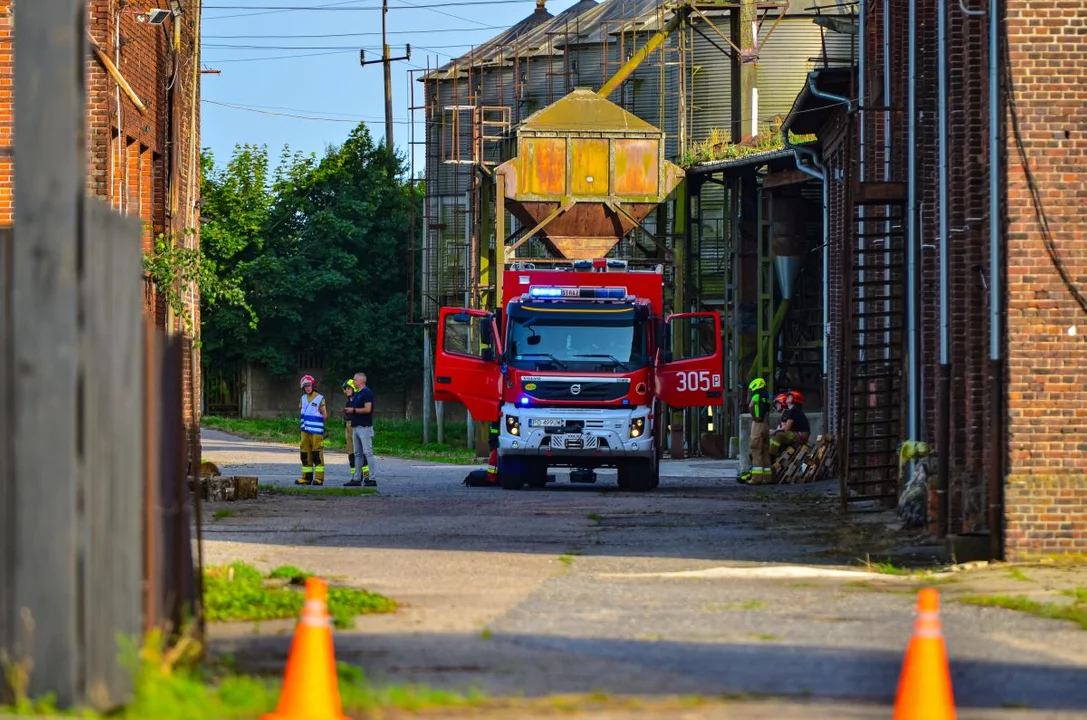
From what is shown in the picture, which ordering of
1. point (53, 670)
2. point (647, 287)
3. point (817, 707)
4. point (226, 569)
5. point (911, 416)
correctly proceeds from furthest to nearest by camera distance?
point (647, 287) < point (911, 416) < point (226, 569) < point (817, 707) < point (53, 670)

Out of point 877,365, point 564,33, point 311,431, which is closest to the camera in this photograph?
point 877,365

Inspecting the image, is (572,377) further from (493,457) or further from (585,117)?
(585,117)

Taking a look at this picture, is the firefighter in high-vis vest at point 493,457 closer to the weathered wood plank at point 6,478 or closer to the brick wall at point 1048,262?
the brick wall at point 1048,262

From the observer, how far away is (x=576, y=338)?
86.7 ft

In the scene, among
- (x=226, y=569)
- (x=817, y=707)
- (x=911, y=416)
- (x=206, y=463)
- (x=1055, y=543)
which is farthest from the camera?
(x=206, y=463)

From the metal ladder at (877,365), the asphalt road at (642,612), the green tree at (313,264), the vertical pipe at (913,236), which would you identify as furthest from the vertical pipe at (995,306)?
the green tree at (313,264)

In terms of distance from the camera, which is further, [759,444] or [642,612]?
[759,444]

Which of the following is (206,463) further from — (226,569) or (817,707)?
(817,707)

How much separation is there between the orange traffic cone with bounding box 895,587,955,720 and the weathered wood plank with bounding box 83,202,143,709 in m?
3.08

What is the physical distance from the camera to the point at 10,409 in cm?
711

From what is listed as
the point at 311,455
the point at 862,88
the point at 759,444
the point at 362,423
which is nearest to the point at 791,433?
the point at 759,444

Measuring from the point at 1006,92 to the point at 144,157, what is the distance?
1767 cm

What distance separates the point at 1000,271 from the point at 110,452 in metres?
9.43

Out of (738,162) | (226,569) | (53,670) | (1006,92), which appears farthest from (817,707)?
(738,162)
